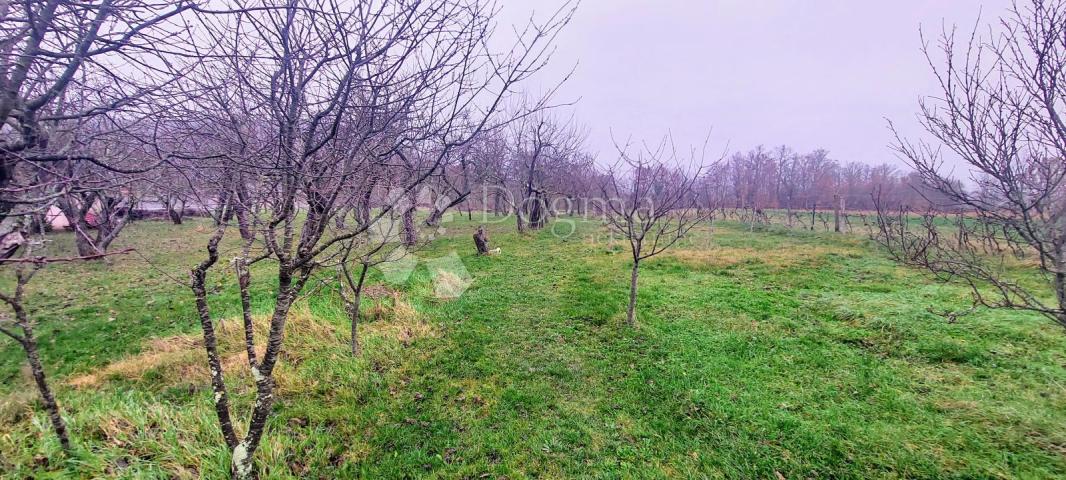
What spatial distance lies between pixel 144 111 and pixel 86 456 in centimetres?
246

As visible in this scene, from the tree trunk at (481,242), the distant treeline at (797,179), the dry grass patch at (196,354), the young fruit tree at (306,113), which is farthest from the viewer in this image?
the distant treeline at (797,179)

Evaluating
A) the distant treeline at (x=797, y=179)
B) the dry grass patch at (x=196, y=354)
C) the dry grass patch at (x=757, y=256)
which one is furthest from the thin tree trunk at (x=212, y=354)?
the distant treeline at (x=797, y=179)

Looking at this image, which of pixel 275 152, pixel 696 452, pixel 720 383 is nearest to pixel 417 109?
pixel 275 152

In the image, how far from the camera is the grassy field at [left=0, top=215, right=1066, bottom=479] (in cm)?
271

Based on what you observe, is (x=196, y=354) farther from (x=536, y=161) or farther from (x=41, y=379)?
(x=536, y=161)

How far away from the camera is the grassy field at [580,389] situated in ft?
8.88

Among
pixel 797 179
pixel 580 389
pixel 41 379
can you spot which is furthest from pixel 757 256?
pixel 797 179

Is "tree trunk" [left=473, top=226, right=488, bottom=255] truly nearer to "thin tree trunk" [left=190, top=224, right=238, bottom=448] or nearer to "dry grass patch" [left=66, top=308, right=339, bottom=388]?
"dry grass patch" [left=66, top=308, right=339, bottom=388]

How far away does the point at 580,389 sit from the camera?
12.2 ft

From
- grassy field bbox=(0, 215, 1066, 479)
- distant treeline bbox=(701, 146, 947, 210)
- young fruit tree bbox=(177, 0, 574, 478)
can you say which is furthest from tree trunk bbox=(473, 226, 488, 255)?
distant treeline bbox=(701, 146, 947, 210)

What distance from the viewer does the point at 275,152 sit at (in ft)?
7.95

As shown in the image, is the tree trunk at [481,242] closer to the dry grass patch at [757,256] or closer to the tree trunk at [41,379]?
the dry grass patch at [757,256]

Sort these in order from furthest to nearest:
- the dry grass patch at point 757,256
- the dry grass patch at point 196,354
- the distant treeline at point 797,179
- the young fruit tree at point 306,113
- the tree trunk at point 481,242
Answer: the distant treeline at point 797,179, the tree trunk at point 481,242, the dry grass patch at point 757,256, the dry grass patch at point 196,354, the young fruit tree at point 306,113

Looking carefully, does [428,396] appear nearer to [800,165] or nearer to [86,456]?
[86,456]
